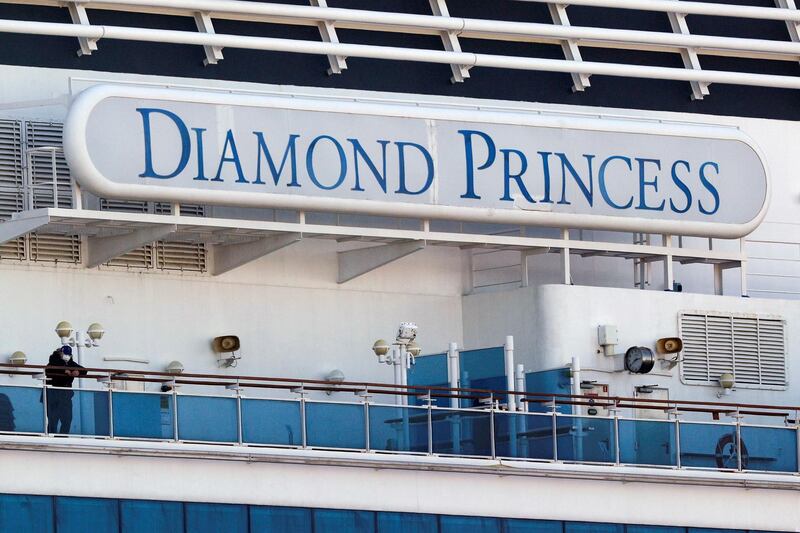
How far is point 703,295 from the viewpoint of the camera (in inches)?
1414

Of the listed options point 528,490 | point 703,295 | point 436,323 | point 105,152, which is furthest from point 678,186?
point 105,152

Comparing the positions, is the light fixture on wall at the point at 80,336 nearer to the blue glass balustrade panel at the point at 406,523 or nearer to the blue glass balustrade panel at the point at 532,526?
the blue glass balustrade panel at the point at 406,523

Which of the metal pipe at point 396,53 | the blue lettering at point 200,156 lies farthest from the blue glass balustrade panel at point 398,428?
the metal pipe at point 396,53

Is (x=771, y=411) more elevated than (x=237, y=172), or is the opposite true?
(x=237, y=172)

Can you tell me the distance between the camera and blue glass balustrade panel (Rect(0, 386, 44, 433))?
28812mm

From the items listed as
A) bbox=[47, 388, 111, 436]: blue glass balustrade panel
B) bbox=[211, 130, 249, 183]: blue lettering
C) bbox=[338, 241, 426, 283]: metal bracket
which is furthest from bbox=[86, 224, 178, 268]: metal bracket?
bbox=[47, 388, 111, 436]: blue glass balustrade panel

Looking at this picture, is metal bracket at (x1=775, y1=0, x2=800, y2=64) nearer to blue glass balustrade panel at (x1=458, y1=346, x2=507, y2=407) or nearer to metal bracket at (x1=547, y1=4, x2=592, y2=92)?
metal bracket at (x1=547, y1=4, x2=592, y2=92)

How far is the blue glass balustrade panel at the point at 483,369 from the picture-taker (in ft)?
111

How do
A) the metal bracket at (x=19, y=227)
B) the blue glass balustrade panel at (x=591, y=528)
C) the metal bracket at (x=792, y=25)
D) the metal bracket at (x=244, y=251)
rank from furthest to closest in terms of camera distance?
the metal bracket at (x=792, y=25) < the metal bracket at (x=244, y=251) < the metal bracket at (x=19, y=227) < the blue glass balustrade panel at (x=591, y=528)

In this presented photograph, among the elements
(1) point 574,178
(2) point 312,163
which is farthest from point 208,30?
(1) point 574,178

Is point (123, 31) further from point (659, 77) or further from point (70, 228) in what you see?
point (659, 77)

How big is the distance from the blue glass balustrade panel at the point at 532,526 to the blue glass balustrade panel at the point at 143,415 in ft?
14.8

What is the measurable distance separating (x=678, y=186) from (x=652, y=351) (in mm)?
2370

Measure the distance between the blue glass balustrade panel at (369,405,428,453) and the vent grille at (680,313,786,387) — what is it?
19.2ft
